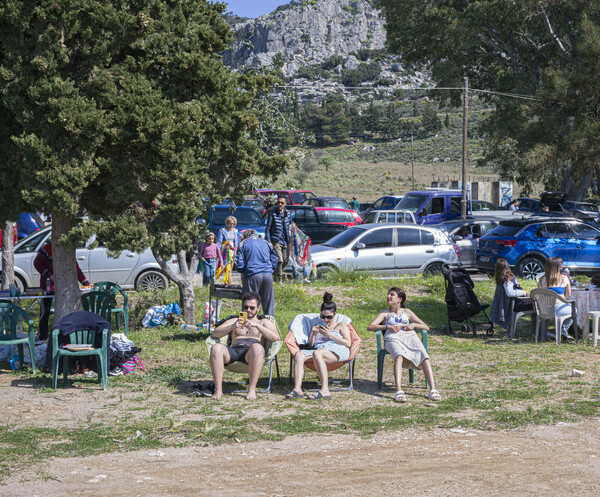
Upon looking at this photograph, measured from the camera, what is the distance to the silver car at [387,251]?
16.3 meters

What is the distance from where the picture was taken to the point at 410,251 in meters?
16.7

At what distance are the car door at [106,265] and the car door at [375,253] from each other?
15.5ft

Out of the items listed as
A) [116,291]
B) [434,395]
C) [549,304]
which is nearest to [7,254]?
[116,291]

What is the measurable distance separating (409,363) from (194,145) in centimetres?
390

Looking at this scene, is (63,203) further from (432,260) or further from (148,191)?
(432,260)

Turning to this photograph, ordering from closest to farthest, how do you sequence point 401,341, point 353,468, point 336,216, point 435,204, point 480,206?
1. point 353,468
2. point 401,341
3. point 336,216
4. point 435,204
5. point 480,206

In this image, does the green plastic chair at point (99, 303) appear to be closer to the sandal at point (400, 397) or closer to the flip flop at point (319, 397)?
the flip flop at point (319, 397)

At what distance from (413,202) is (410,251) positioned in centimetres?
1163

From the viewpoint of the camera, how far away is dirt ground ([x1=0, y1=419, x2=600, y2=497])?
201 inches

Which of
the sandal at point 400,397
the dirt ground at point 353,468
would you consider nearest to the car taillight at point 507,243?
the sandal at point 400,397

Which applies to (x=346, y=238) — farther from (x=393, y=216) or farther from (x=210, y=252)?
(x=393, y=216)

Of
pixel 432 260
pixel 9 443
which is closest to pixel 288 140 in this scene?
pixel 432 260

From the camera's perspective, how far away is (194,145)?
951 cm

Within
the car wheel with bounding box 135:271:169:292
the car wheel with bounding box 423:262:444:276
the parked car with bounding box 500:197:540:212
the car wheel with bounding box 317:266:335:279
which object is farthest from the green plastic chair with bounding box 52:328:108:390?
the parked car with bounding box 500:197:540:212
